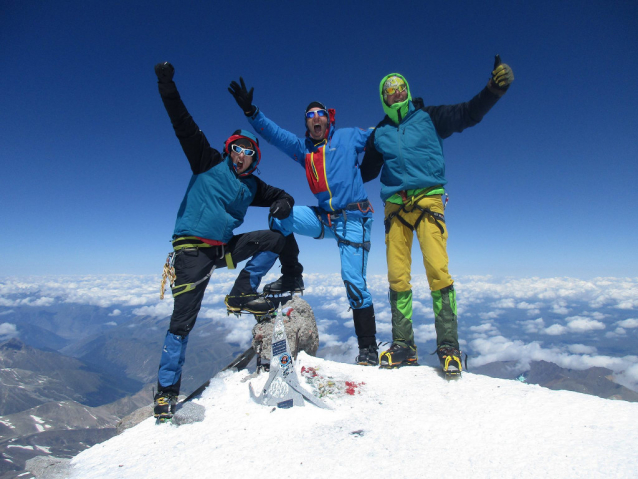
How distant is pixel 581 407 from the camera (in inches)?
123

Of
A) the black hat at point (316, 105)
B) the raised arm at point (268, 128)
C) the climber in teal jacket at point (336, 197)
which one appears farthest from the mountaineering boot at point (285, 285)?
the black hat at point (316, 105)

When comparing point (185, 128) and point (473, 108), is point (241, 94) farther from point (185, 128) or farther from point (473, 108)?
point (473, 108)

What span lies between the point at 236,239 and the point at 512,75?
510 cm

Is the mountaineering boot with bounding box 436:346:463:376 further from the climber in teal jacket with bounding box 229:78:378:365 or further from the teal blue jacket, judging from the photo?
the teal blue jacket

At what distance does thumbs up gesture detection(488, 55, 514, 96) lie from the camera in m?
4.23

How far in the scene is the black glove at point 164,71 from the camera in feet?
13.0

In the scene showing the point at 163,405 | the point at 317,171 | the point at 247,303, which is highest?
the point at 317,171

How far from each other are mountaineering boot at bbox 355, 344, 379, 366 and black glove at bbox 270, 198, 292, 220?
2.76 meters

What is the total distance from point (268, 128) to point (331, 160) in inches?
60.0

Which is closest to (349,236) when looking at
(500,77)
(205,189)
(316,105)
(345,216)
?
(345,216)

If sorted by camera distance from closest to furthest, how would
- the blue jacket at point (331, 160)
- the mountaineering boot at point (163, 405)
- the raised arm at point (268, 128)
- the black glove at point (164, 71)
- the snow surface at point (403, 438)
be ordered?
the snow surface at point (403, 438) → the mountaineering boot at point (163, 405) → the black glove at point (164, 71) → the blue jacket at point (331, 160) → the raised arm at point (268, 128)

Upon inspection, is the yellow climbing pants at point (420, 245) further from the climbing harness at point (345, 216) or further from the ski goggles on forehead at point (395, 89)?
the ski goggles on forehead at point (395, 89)

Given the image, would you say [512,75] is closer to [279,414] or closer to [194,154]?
[194,154]

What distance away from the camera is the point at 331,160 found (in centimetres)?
525
